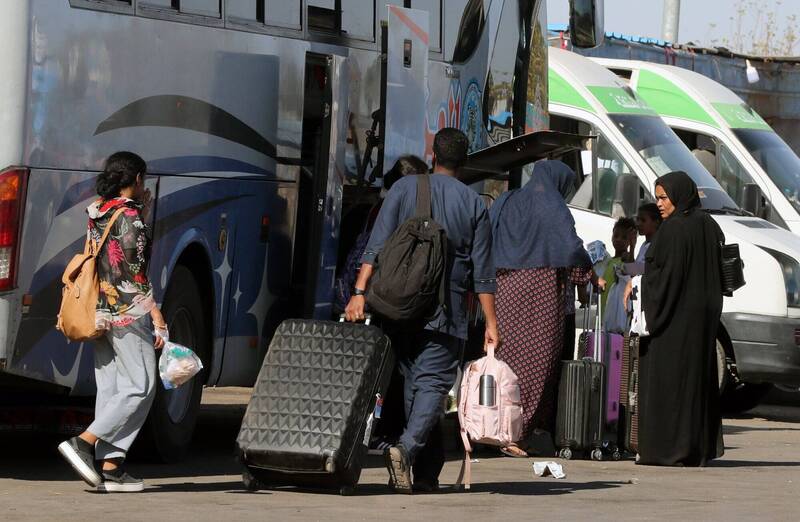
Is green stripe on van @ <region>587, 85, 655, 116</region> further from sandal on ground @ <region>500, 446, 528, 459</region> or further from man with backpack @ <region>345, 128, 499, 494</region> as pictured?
man with backpack @ <region>345, 128, 499, 494</region>

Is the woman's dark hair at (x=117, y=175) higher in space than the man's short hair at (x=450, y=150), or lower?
lower

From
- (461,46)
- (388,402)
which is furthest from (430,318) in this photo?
(461,46)

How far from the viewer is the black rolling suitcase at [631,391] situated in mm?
11477

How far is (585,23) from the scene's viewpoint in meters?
14.5

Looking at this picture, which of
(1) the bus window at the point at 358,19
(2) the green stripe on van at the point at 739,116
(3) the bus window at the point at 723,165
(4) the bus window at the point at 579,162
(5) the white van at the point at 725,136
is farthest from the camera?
(2) the green stripe on van at the point at 739,116

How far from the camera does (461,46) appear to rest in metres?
13.2

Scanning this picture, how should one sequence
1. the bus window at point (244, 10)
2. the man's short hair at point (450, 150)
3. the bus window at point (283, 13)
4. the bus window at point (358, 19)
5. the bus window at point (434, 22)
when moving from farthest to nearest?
the bus window at point (434, 22), the bus window at point (358, 19), the bus window at point (283, 13), the bus window at point (244, 10), the man's short hair at point (450, 150)

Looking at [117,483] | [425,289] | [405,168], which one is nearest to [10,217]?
[117,483]

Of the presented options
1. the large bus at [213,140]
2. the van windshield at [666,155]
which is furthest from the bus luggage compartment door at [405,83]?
the van windshield at [666,155]

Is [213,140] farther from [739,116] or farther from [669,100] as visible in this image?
[739,116]

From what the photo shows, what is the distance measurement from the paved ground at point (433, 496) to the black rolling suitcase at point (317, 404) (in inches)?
6.4

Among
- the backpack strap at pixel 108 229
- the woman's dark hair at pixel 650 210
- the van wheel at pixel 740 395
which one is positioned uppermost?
the woman's dark hair at pixel 650 210

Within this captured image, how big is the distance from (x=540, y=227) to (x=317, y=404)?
3.32 metres

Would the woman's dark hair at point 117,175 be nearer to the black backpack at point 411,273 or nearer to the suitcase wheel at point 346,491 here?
the black backpack at point 411,273
